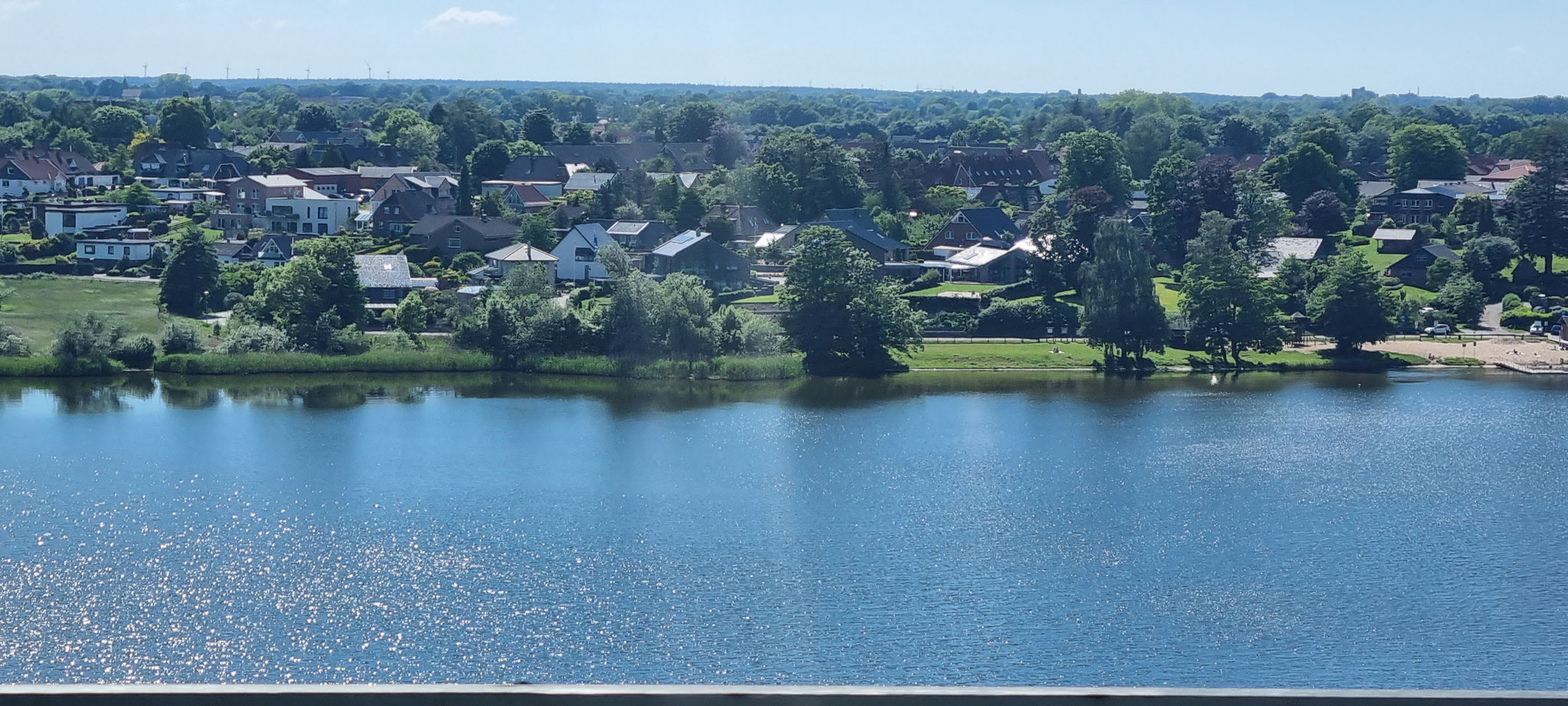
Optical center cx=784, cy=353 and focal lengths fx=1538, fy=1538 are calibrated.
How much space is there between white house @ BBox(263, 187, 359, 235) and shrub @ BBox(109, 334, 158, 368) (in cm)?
1072

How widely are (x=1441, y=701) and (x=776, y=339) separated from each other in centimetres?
1694

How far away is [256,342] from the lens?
1909 cm

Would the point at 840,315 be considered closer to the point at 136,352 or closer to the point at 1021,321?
the point at 1021,321

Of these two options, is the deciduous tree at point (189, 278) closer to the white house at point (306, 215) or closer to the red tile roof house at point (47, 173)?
the white house at point (306, 215)

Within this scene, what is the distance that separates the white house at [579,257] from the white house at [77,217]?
32.6ft

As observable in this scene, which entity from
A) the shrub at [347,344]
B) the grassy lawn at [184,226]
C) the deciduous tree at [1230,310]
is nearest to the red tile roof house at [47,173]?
the grassy lawn at [184,226]

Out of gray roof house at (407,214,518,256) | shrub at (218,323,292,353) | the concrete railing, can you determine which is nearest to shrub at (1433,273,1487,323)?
gray roof house at (407,214,518,256)

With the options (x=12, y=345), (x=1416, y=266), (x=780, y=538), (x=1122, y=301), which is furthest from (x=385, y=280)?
(x=1416, y=266)

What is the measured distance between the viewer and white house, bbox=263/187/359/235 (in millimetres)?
29453

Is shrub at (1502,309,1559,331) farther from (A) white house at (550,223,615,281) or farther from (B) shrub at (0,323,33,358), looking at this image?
(B) shrub at (0,323,33,358)

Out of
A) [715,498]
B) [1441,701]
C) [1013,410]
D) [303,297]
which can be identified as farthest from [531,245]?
[1441,701]

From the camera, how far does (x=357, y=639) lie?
9.22 metres

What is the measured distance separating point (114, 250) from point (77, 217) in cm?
273

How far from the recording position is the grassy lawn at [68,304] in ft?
66.8
